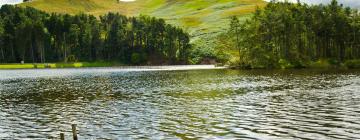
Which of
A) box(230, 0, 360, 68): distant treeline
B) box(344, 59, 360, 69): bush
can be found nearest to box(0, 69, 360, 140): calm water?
box(344, 59, 360, 69): bush

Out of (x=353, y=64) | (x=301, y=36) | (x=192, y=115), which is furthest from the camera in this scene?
(x=301, y=36)

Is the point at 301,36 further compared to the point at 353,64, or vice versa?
the point at 301,36

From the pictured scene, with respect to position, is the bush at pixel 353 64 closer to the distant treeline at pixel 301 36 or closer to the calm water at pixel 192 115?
the distant treeline at pixel 301 36

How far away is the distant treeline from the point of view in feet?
463

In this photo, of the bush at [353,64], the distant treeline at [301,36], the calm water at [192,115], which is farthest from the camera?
the distant treeline at [301,36]

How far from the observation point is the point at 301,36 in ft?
511

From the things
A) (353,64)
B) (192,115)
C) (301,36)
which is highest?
(301,36)

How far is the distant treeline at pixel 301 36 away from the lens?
141 m

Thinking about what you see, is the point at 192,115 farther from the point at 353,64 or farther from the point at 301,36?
the point at 301,36

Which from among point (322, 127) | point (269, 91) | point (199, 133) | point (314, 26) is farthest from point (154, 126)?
point (314, 26)

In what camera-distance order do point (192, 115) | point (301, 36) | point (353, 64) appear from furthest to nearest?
1. point (301, 36)
2. point (353, 64)
3. point (192, 115)

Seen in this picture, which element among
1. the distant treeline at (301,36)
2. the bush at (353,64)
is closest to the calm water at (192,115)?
the bush at (353,64)

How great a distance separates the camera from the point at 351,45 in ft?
501

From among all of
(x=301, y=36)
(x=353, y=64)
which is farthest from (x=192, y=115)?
(x=301, y=36)
